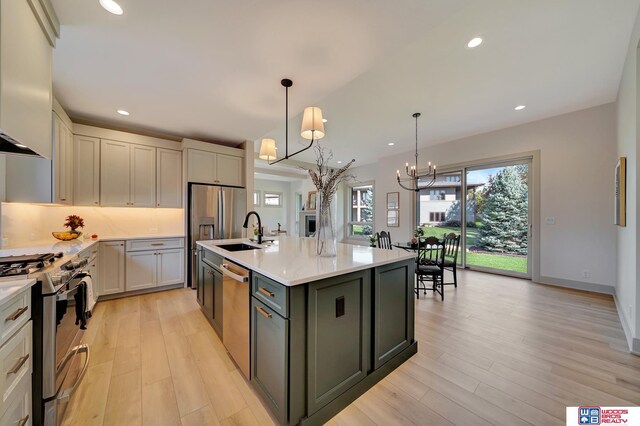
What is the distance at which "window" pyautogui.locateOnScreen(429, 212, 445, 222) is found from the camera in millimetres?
5449

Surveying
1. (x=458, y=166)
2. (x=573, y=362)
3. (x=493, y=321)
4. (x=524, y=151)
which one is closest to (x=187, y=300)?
(x=493, y=321)

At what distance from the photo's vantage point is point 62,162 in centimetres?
286

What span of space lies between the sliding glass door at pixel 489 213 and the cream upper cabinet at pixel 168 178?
483cm

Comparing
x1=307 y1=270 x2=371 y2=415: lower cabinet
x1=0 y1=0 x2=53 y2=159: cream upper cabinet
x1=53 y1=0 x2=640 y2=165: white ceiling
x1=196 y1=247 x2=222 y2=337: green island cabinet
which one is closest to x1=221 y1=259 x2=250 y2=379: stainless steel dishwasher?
x1=196 y1=247 x2=222 y2=337: green island cabinet

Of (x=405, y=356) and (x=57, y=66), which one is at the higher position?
(x=57, y=66)

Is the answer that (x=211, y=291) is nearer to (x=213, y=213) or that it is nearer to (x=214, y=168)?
(x=213, y=213)

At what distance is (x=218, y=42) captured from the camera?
193 centimetres

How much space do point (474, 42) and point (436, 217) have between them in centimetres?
403

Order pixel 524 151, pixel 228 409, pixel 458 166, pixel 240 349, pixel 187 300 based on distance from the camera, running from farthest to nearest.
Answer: pixel 458 166 → pixel 524 151 → pixel 187 300 → pixel 240 349 → pixel 228 409

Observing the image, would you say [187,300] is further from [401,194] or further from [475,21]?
[401,194]

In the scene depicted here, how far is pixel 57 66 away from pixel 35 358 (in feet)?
8.41

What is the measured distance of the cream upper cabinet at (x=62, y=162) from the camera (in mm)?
2678

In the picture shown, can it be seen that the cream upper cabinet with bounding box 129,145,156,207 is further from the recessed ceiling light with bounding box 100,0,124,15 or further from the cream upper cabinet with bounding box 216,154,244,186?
the recessed ceiling light with bounding box 100,0,124,15

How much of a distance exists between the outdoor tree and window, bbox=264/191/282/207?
7.16m
